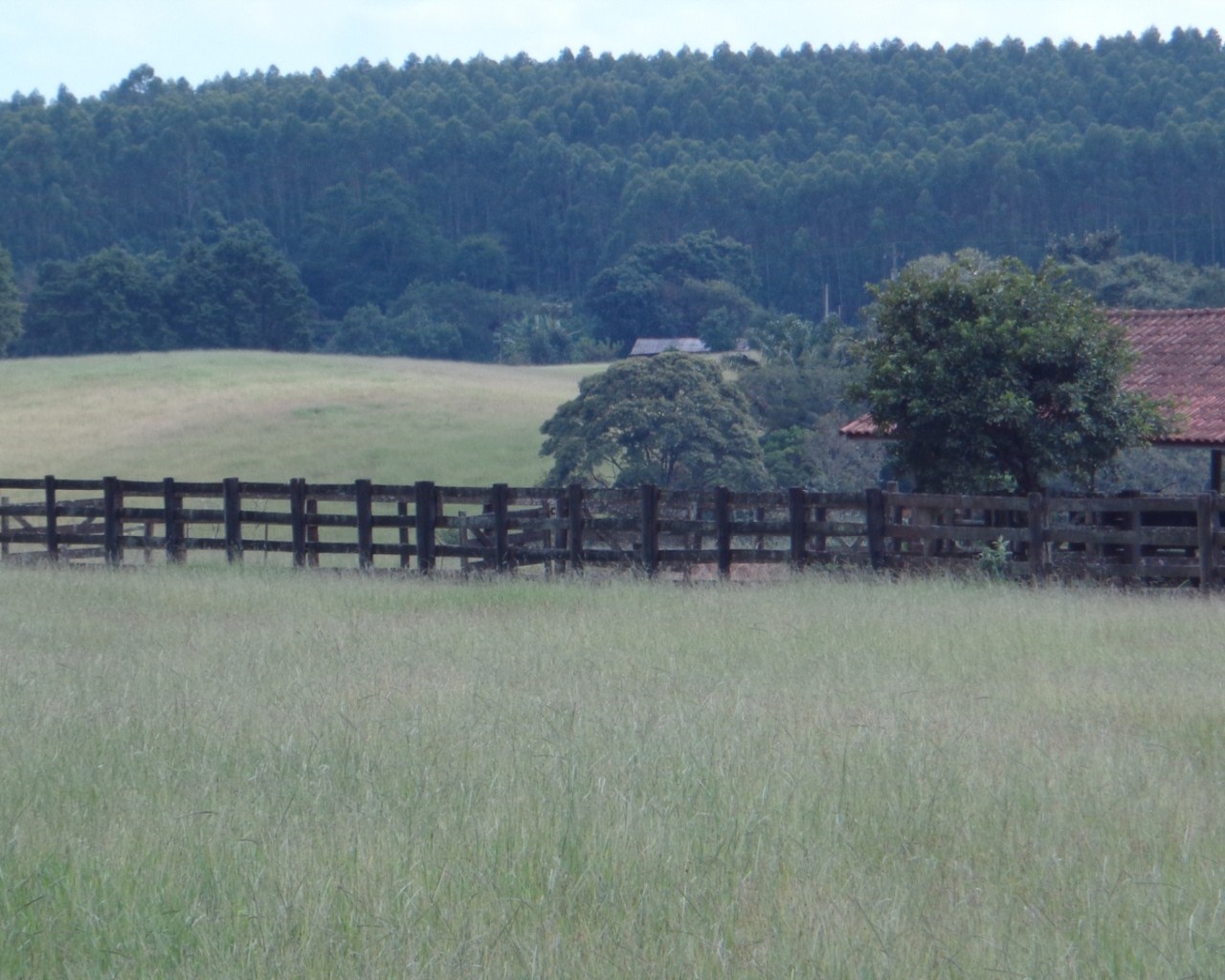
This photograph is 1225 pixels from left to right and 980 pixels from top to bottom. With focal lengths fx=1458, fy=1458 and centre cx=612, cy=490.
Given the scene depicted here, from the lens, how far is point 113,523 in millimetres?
21250

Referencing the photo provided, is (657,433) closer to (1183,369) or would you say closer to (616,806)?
(1183,369)

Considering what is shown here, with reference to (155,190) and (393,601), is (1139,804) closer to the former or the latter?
(393,601)

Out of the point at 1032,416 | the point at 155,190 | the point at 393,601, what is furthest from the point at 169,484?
the point at 155,190

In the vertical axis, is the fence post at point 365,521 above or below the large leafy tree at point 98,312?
below

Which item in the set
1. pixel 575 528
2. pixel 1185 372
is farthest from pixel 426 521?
pixel 1185 372

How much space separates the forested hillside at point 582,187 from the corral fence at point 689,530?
6977cm

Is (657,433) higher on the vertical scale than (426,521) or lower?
higher

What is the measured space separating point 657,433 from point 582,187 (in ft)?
271

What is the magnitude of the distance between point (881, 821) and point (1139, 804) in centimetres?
125

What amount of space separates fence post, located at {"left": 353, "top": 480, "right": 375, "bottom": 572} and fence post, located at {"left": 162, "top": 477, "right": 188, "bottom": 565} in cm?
296

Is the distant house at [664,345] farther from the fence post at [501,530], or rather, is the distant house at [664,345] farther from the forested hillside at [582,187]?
the fence post at [501,530]

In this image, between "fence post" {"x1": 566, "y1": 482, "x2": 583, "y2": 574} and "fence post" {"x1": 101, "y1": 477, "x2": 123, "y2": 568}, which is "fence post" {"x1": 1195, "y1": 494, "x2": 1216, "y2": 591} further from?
"fence post" {"x1": 101, "y1": 477, "x2": 123, "y2": 568}

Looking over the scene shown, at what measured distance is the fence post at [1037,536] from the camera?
1667 centimetres

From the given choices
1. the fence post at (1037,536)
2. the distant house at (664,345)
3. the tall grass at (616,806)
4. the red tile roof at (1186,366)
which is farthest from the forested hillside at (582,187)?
the tall grass at (616,806)
